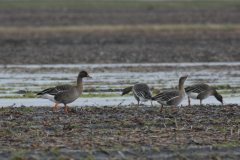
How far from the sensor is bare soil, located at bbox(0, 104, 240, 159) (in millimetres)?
9617

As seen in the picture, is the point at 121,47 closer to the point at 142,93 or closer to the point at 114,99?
the point at 114,99

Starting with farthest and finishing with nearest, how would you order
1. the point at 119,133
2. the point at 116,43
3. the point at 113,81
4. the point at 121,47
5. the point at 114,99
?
the point at 116,43, the point at 121,47, the point at 113,81, the point at 114,99, the point at 119,133

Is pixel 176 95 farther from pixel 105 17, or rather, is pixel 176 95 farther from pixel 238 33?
pixel 105 17

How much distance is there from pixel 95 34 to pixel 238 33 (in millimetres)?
16657

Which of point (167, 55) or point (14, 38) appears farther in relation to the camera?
point (14, 38)

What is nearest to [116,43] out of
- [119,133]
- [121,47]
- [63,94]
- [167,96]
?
[121,47]

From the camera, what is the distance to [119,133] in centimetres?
1134

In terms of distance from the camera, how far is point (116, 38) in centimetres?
5094

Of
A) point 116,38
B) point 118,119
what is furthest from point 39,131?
point 116,38

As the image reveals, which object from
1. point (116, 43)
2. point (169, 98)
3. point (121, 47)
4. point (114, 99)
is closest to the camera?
point (169, 98)

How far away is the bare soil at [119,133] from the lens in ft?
31.6

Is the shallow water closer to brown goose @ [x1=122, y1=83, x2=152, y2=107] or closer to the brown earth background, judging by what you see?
brown goose @ [x1=122, y1=83, x2=152, y2=107]

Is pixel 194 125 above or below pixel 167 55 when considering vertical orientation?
below

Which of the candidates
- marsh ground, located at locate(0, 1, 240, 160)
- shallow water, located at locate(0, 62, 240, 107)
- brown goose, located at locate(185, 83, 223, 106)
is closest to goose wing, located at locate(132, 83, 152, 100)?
marsh ground, located at locate(0, 1, 240, 160)
